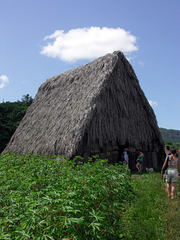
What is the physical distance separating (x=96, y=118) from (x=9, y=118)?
9.83 m

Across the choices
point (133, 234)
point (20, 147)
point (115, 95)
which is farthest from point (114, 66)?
point (133, 234)

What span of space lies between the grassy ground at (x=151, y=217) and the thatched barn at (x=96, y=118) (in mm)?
2845

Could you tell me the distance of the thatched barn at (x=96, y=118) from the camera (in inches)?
314

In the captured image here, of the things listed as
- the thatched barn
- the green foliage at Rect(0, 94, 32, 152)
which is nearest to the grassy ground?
the thatched barn

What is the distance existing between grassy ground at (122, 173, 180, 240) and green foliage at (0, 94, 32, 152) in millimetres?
11774

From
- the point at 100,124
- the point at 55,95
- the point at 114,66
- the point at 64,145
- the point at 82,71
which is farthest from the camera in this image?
the point at 55,95

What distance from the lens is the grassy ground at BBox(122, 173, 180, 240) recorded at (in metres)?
3.78

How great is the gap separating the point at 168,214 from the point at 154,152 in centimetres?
690

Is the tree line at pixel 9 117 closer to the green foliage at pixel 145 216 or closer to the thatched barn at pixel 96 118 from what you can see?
the thatched barn at pixel 96 118

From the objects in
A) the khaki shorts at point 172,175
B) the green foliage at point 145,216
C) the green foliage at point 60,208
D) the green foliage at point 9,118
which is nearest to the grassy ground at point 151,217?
the green foliage at point 145,216

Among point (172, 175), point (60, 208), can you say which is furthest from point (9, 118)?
point (60, 208)

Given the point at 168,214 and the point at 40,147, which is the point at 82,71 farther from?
the point at 168,214

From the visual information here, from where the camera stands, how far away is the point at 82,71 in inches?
418

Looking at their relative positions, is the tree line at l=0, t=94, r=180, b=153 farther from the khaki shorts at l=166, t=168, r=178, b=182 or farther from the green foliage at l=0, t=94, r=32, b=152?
the khaki shorts at l=166, t=168, r=178, b=182
